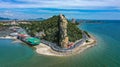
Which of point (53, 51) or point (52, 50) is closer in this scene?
point (53, 51)

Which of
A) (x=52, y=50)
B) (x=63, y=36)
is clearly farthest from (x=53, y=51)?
(x=63, y=36)

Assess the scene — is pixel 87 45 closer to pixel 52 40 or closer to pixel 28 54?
pixel 52 40

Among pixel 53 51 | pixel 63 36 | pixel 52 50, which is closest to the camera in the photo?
pixel 53 51

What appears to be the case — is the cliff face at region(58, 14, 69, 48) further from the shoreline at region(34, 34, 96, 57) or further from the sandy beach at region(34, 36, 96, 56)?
the sandy beach at region(34, 36, 96, 56)

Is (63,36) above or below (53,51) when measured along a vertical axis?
above

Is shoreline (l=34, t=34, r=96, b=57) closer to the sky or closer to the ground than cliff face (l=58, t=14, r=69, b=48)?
closer to the ground

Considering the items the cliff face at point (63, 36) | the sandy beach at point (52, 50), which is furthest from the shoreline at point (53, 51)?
the cliff face at point (63, 36)

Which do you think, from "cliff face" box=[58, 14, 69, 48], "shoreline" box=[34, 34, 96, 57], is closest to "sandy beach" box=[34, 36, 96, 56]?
"shoreline" box=[34, 34, 96, 57]

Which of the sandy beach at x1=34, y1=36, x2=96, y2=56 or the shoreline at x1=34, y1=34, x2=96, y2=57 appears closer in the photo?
the shoreline at x1=34, y1=34, x2=96, y2=57

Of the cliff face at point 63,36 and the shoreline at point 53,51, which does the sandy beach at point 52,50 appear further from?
the cliff face at point 63,36

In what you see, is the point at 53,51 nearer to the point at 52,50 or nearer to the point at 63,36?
the point at 52,50

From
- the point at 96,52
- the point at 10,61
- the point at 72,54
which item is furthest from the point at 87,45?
the point at 10,61
